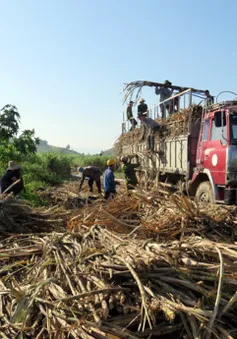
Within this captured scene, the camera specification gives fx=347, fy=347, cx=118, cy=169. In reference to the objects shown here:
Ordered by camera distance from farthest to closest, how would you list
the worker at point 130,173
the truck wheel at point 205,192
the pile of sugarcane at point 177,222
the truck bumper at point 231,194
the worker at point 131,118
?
the worker at point 131,118 < the worker at point 130,173 < the truck wheel at point 205,192 < the truck bumper at point 231,194 < the pile of sugarcane at point 177,222

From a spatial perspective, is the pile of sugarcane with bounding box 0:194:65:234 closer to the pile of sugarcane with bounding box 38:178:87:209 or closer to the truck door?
the pile of sugarcane with bounding box 38:178:87:209

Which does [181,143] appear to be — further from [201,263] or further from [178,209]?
[201,263]

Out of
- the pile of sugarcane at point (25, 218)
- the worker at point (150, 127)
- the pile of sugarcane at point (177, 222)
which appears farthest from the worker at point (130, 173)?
the pile of sugarcane at point (177, 222)

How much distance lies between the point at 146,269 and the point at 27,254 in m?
1.62

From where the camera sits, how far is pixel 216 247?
9.22 ft

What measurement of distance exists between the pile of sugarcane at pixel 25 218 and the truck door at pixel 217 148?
3677 millimetres

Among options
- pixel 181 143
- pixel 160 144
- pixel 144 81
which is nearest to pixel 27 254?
pixel 181 143

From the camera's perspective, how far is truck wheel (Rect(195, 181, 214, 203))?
305 inches

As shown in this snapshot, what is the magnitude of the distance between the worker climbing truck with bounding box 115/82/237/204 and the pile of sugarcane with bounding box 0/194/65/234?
2071 millimetres

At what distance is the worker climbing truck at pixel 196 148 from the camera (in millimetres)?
7257

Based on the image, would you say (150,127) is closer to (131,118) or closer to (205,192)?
(131,118)

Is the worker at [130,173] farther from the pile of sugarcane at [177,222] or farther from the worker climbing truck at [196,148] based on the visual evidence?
the pile of sugarcane at [177,222]

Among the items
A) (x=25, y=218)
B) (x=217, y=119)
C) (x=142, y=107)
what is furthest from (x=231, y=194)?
(x=142, y=107)

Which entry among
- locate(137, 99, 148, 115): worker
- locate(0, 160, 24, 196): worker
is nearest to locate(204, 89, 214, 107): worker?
locate(137, 99, 148, 115): worker
